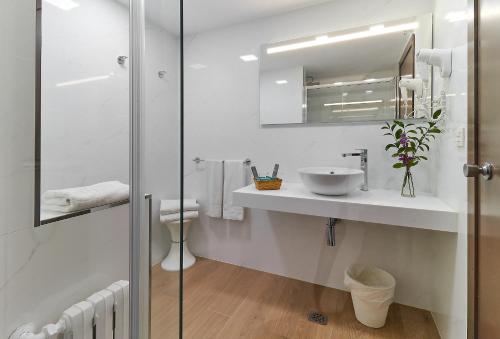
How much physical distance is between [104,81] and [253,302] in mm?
1643

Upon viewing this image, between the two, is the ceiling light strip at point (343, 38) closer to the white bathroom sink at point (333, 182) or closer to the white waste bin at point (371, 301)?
the white bathroom sink at point (333, 182)

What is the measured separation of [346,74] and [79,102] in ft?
5.74

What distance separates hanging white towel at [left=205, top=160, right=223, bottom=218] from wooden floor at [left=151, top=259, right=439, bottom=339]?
0.57 meters

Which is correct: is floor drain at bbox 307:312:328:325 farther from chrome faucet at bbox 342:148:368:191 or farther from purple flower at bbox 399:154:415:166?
purple flower at bbox 399:154:415:166

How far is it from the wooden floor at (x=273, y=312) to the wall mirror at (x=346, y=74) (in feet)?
4.41

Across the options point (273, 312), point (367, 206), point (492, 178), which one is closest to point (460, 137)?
point (492, 178)

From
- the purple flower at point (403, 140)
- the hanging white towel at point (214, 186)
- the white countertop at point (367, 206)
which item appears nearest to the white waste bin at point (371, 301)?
the white countertop at point (367, 206)

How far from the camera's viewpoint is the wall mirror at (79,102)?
0.80m

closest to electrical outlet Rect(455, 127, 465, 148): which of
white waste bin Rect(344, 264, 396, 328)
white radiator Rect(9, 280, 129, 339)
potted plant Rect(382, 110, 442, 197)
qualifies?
potted plant Rect(382, 110, 442, 197)

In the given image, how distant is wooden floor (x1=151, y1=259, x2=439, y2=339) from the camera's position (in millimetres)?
1447

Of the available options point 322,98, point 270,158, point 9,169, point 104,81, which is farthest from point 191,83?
point 9,169

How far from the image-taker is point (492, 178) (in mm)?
778

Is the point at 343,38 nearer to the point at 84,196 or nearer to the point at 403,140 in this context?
the point at 403,140

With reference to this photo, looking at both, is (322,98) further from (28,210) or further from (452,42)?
(28,210)
